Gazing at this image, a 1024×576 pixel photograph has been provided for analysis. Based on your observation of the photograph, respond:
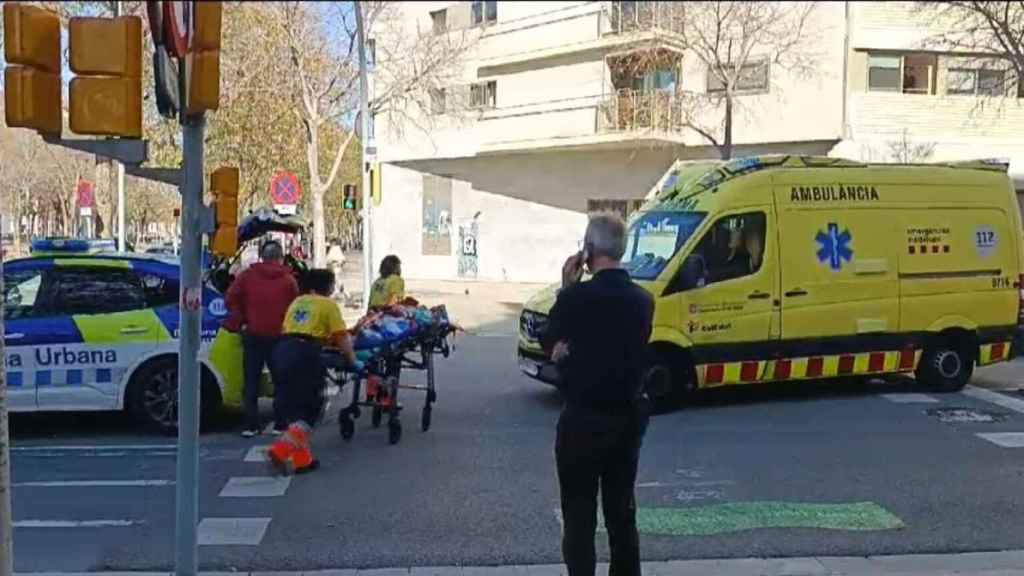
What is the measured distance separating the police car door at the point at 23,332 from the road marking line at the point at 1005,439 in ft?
26.7

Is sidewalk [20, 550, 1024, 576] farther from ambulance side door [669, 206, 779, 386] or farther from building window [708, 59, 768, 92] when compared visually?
building window [708, 59, 768, 92]

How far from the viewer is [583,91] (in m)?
28.5

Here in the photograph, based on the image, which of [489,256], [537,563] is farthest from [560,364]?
[489,256]

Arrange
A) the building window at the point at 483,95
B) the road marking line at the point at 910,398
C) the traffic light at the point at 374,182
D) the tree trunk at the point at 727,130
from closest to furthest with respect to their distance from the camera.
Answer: the road marking line at the point at 910,398
the traffic light at the point at 374,182
the tree trunk at the point at 727,130
the building window at the point at 483,95

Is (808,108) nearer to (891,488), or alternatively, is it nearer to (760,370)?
(760,370)

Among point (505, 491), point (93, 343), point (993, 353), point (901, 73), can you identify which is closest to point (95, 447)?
point (93, 343)

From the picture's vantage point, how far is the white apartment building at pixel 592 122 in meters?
22.2

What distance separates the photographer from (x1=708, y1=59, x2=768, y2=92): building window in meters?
24.2

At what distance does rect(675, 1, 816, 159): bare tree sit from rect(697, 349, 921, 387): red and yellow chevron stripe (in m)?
7.93

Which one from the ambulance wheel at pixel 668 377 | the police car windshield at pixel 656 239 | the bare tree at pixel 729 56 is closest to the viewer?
the ambulance wheel at pixel 668 377

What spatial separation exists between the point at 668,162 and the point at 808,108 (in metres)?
4.76

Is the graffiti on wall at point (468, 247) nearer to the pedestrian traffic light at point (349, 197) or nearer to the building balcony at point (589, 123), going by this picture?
the building balcony at point (589, 123)

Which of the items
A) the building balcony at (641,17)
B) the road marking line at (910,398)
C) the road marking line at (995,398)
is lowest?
the road marking line at (995,398)

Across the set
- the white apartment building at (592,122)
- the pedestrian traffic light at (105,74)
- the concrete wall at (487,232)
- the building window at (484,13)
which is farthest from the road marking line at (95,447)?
the concrete wall at (487,232)
